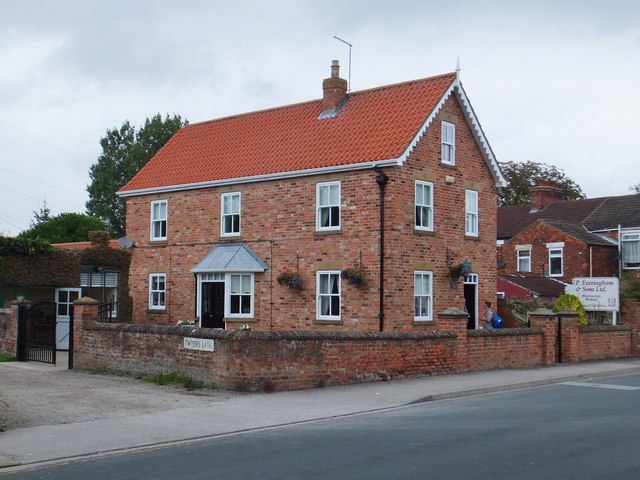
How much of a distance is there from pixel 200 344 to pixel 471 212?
1387 cm

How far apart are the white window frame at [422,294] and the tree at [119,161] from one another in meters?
43.9

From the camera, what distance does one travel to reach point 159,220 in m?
31.4

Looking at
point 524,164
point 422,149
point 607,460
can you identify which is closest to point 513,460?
point 607,460

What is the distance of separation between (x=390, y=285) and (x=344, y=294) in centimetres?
164

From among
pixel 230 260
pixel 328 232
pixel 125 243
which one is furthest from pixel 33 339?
pixel 328 232

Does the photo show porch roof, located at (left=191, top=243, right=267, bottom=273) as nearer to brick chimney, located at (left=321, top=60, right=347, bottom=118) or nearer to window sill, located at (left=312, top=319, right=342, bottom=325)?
window sill, located at (left=312, top=319, right=342, bottom=325)

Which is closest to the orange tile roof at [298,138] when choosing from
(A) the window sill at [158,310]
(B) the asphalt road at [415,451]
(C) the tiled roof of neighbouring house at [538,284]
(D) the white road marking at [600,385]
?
(A) the window sill at [158,310]

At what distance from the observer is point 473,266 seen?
Answer: 27953 mm

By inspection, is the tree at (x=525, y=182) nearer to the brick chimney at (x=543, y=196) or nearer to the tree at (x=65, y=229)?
the brick chimney at (x=543, y=196)

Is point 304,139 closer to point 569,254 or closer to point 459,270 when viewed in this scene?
point 459,270

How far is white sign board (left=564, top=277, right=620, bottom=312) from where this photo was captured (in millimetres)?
28547

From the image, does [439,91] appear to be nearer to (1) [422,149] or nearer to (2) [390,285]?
(1) [422,149]

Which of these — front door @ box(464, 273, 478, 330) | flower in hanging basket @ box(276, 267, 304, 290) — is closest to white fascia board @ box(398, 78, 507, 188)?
front door @ box(464, 273, 478, 330)

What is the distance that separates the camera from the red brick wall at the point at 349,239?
2481 cm
